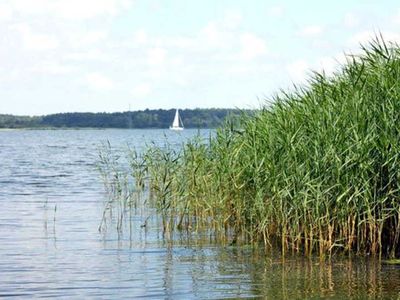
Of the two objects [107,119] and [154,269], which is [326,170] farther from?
[107,119]

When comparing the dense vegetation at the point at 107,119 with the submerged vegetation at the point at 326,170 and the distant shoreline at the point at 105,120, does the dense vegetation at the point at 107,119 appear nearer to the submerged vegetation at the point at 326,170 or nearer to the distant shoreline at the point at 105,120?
the distant shoreline at the point at 105,120

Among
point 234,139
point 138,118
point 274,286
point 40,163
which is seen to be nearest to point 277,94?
point 234,139

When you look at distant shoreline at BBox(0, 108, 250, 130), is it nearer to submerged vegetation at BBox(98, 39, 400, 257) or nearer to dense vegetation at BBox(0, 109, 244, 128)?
dense vegetation at BBox(0, 109, 244, 128)

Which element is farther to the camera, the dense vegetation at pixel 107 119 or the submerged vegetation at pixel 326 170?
the dense vegetation at pixel 107 119

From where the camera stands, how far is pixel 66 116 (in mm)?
127812

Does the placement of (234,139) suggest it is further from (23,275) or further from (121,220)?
(23,275)

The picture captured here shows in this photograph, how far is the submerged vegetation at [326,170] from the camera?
1296 centimetres

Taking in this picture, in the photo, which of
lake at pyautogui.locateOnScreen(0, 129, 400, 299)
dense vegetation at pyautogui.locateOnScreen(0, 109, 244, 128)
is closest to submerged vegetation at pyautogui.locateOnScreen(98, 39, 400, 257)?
lake at pyautogui.locateOnScreen(0, 129, 400, 299)

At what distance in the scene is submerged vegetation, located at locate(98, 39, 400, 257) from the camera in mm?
12961

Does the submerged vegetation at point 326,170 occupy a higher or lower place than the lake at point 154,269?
higher

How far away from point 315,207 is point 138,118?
96.7m

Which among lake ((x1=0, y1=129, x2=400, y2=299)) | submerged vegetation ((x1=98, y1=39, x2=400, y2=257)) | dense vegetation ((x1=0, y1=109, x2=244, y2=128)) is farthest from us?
dense vegetation ((x1=0, y1=109, x2=244, y2=128))

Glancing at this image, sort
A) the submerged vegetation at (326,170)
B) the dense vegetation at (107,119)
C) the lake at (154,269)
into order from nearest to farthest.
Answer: the lake at (154,269)
the submerged vegetation at (326,170)
the dense vegetation at (107,119)

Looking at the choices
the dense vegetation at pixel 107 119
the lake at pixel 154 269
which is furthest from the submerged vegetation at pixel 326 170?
the dense vegetation at pixel 107 119
